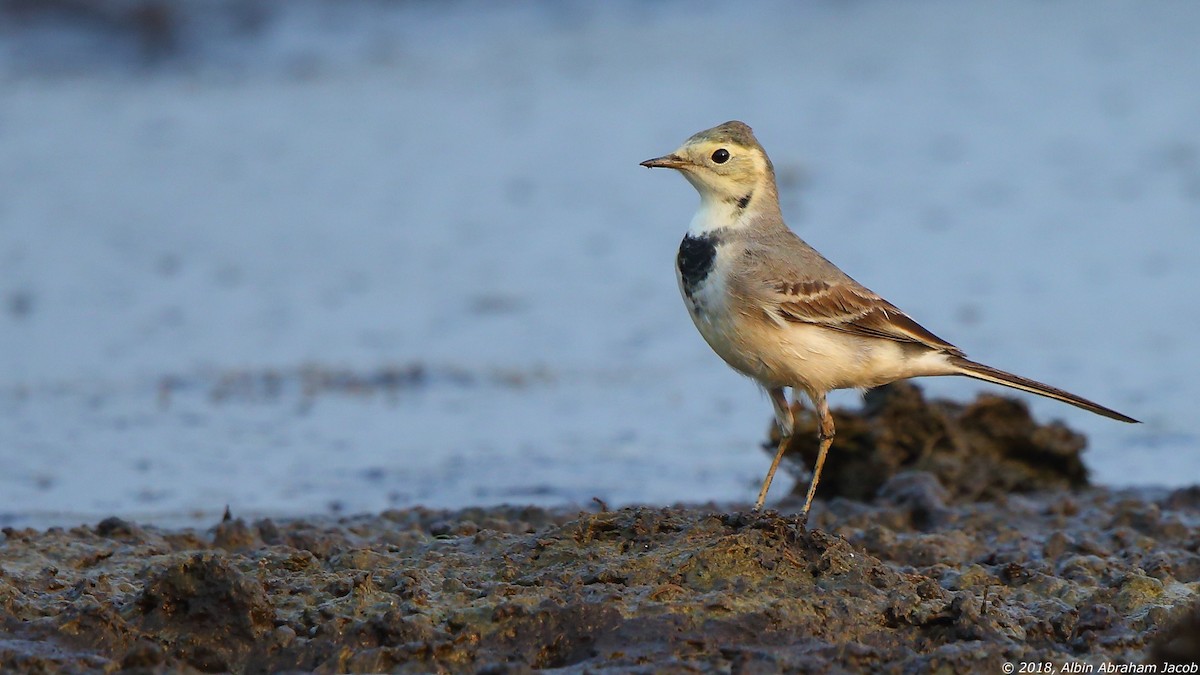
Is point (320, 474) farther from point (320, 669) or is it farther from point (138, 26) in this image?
point (138, 26)

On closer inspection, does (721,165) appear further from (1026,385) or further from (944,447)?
(944,447)

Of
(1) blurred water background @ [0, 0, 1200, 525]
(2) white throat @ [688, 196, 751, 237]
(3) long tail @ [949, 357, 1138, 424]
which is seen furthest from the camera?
(1) blurred water background @ [0, 0, 1200, 525]

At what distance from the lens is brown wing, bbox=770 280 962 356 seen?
688 centimetres

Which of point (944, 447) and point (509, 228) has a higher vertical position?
point (509, 228)

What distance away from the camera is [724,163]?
7164 mm

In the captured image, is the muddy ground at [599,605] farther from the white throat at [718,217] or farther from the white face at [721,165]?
the white face at [721,165]

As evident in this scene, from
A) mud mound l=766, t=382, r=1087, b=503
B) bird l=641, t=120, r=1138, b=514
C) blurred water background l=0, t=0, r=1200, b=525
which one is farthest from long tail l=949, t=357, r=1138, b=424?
blurred water background l=0, t=0, r=1200, b=525

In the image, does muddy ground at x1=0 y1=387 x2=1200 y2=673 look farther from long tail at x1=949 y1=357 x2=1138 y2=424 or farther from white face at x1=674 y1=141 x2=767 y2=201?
white face at x1=674 y1=141 x2=767 y2=201

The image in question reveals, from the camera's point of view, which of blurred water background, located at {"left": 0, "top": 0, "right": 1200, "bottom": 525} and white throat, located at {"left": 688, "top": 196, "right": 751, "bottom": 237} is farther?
blurred water background, located at {"left": 0, "top": 0, "right": 1200, "bottom": 525}

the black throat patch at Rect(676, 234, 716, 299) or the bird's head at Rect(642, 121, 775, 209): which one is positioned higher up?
→ the bird's head at Rect(642, 121, 775, 209)

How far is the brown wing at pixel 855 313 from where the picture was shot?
688cm

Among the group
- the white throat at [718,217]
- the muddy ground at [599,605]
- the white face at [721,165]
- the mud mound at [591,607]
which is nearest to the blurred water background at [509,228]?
the white throat at [718,217]

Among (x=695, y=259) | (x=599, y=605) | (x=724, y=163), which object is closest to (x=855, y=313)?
(x=695, y=259)

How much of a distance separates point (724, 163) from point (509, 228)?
665 centimetres
